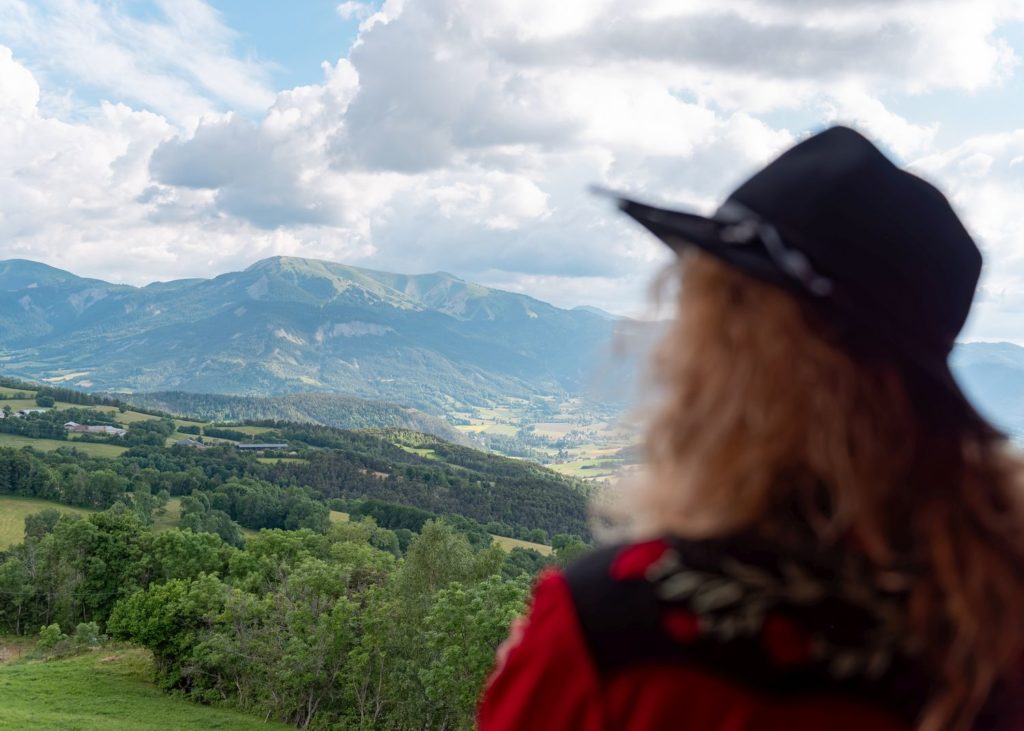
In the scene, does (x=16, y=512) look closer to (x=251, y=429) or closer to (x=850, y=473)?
(x=251, y=429)

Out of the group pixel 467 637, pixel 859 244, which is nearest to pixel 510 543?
pixel 467 637

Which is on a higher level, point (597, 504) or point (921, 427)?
point (921, 427)

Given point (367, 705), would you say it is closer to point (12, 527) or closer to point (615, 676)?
point (615, 676)

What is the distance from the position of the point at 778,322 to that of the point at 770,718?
0.79 meters

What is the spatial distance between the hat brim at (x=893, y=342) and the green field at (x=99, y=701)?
33167 millimetres

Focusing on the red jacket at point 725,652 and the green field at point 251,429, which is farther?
the green field at point 251,429

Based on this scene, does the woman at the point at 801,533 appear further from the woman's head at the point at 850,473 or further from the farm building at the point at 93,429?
the farm building at the point at 93,429

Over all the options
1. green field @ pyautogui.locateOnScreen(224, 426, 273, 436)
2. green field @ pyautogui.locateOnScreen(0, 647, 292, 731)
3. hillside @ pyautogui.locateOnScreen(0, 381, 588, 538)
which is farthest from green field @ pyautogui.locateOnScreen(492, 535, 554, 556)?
green field @ pyautogui.locateOnScreen(224, 426, 273, 436)

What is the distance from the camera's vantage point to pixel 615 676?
1.51 meters

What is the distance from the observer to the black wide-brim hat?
159cm

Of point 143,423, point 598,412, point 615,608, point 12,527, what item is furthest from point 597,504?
point 143,423

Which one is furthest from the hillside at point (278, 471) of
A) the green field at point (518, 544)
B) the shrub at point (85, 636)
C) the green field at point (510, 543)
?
the shrub at point (85, 636)

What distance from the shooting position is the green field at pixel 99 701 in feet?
98.8

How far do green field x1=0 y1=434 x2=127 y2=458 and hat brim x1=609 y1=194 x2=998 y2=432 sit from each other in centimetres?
13557
